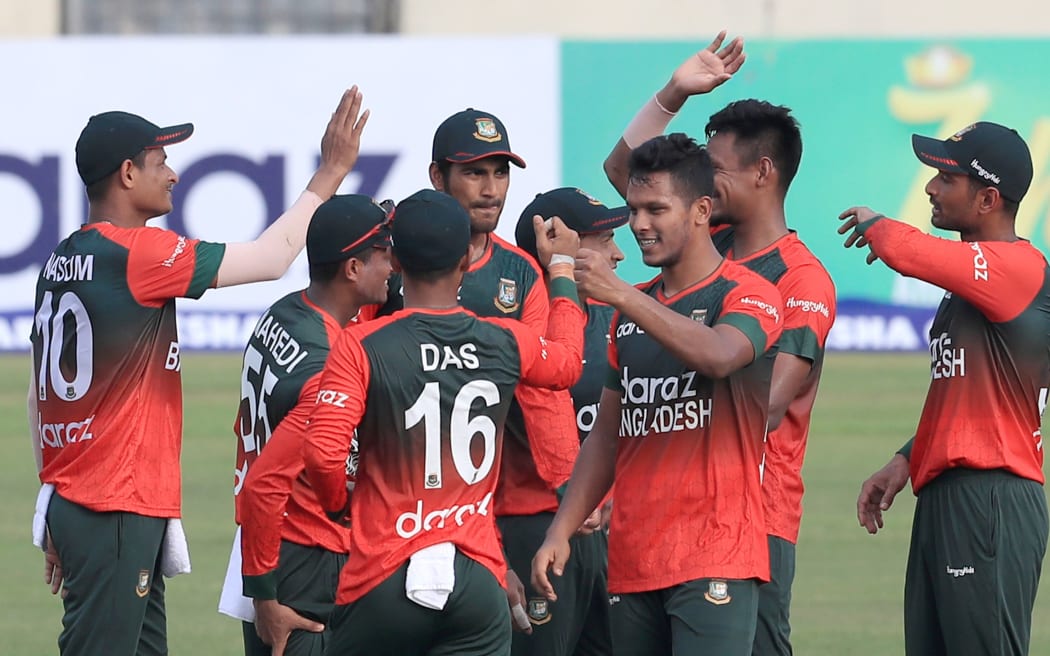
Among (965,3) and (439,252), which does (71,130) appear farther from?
(439,252)

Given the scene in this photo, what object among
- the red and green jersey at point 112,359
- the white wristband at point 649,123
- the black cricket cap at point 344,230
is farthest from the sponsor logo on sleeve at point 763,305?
the red and green jersey at point 112,359

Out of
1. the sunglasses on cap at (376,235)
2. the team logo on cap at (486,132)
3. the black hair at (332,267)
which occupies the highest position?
the team logo on cap at (486,132)

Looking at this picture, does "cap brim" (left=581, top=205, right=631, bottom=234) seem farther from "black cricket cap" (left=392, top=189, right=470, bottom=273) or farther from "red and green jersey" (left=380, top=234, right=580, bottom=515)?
"black cricket cap" (left=392, top=189, right=470, bottom=273)

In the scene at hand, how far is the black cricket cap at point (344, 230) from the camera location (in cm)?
608

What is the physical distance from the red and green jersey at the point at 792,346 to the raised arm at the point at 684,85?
0.83 meters

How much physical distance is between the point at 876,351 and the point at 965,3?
7998 mm

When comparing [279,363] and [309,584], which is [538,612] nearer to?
[309,584]

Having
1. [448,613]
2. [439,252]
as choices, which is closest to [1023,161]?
[439,252]

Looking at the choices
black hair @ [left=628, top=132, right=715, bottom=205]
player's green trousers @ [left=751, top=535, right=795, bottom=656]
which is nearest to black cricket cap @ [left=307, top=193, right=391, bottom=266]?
black hair @ [left=628, top=132, right=715, bottom=205]

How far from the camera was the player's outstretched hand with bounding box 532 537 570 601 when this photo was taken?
229 inches

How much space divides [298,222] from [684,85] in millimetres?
1695

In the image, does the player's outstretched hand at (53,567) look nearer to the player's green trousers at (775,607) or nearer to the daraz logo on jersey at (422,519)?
the daraz logo on jersey at (422,519)

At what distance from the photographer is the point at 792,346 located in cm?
633

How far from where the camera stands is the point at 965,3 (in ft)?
82.3
